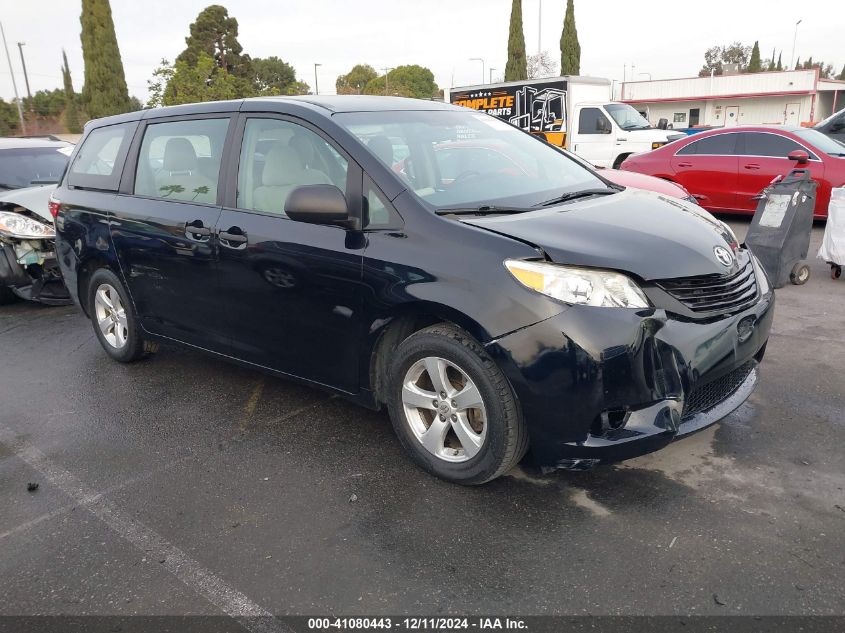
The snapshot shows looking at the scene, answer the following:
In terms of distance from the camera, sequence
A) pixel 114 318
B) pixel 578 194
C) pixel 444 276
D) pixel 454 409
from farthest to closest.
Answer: pixel 114 318 → pixel 578 194 → pixel 454 409 → pixel 444 276

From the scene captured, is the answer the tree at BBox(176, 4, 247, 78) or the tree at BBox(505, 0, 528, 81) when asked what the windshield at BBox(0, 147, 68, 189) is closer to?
the tree at BBox(505, 0, 528, 81)

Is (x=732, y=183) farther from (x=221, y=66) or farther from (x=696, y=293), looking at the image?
(x=221, y=66)

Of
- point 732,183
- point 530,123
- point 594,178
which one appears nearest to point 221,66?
point 530,123

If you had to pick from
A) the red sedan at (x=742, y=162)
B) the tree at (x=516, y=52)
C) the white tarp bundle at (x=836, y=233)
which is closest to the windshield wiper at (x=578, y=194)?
the white tarp bundle at (x=836, y=233)

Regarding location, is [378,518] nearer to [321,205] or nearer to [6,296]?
[321,205]

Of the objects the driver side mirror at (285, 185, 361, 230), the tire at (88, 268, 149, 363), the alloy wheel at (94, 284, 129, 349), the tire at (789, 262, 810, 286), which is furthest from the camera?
the tire at (789, 262, 810, 286)

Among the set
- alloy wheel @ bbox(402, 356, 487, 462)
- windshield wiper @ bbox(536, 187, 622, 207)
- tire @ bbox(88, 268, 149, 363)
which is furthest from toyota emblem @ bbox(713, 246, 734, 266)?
tire @ bbox(88, 268, 149, 363)

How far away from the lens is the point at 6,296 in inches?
290

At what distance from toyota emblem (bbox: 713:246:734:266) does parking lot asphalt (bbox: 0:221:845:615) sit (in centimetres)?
95

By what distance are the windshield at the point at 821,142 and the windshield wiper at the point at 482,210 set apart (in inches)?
320

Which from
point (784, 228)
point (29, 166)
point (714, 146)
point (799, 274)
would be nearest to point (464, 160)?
point (784, 228)

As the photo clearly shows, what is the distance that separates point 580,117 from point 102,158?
12984mm

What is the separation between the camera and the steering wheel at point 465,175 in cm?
361

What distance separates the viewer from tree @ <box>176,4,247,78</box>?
147 ft
